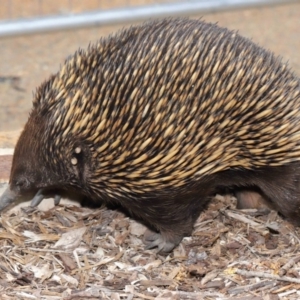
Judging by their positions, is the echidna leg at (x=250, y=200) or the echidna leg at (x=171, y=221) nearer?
the echidna leg at (x=171, y=221)

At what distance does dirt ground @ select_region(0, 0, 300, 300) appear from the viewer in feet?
15.3

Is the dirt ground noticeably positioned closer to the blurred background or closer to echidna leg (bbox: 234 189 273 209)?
echidna leg (bbox: 234 189 273 209)

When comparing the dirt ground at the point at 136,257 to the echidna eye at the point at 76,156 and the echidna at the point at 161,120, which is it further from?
the echidna eye at the point at 76,156

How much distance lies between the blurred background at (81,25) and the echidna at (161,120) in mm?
2922

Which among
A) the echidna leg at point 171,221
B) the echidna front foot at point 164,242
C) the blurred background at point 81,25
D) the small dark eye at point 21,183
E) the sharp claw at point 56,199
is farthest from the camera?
the blurred background at point 81,25

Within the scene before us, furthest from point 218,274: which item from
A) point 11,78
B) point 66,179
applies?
point 11,78

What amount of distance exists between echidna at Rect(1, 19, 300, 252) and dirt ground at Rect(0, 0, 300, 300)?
318mm

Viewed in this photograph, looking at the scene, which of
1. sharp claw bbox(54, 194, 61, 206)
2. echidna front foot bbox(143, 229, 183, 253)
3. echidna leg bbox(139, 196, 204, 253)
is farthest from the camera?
sharp claw bbox(54, 194, 61, 206)

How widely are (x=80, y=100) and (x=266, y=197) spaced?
61.7 inches

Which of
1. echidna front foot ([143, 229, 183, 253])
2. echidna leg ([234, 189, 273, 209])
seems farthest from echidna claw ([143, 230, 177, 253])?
echidna leg ([234, 189, 273, 209])

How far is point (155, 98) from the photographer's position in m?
4.49

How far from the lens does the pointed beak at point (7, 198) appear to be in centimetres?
485

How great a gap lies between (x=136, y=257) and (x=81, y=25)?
3924 mm

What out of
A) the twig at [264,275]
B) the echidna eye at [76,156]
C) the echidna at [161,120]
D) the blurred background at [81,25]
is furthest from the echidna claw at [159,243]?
the blurred background at [81,25]
